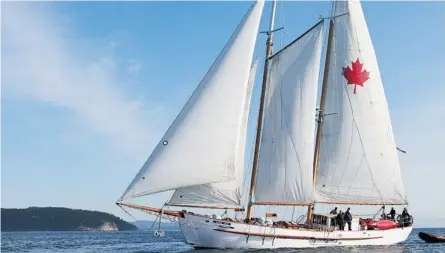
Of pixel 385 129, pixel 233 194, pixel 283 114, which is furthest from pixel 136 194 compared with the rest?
pixel 385 129

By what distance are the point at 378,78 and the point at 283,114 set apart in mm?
10169

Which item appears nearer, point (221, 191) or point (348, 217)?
point (221, 191)

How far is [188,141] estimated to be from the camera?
34500mm

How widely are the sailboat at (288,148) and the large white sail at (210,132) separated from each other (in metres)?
0.07

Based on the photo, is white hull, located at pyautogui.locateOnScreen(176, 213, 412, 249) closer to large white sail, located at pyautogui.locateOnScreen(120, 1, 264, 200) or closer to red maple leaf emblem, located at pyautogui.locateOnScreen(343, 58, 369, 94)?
large white sail, located at pyautogui.locateOnScreen(120, 1, 264, 200)

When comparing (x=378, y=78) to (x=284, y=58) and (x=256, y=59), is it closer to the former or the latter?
(x=284, y=58)

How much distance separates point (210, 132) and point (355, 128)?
14.7m

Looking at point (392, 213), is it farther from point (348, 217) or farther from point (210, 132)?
point (210, 132)

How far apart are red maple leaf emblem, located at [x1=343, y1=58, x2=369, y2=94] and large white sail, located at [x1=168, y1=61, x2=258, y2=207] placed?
1066cm

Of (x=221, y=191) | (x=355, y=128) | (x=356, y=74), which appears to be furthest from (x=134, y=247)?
(x=356, y=74)

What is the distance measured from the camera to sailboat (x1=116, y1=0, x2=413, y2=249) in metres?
35.1

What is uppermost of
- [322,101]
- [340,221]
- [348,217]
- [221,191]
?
[322,101]

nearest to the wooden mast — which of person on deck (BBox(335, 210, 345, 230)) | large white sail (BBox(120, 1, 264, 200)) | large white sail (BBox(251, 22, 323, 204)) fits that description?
large white sail (BBox(251, 22, 323, 204))

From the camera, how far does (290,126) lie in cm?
4088
